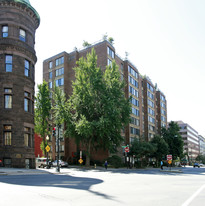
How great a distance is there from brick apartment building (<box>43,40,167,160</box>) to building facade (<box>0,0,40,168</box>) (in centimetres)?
2112

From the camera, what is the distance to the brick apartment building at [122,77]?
55.4m

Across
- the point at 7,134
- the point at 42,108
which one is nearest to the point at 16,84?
the point at 7,134

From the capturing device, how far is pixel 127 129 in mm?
60594

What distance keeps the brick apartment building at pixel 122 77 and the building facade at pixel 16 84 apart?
2112cm

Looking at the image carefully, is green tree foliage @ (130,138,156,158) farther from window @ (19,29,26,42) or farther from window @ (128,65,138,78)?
window @ (19,29,26,42)

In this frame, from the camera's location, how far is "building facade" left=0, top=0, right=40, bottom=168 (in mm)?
28711

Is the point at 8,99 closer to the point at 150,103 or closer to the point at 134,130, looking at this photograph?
the point at 134,130

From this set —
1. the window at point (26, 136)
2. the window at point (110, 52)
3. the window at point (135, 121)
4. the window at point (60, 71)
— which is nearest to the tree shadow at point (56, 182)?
the window at point (26, 136)

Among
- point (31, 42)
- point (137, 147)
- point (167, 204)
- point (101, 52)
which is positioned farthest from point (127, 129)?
point (167, 204)

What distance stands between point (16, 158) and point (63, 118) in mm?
14128

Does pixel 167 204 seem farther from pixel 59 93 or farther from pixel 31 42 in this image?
pixel 59 93

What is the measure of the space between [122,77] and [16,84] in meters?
34.7

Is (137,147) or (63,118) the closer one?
(63,118)

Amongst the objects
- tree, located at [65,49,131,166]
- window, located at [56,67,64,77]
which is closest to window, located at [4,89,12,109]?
tree, located at [65,49,131,166]
